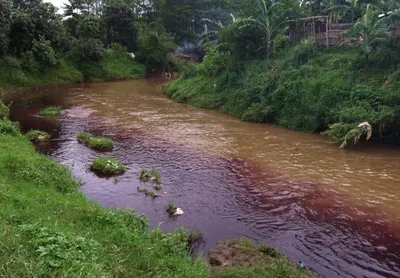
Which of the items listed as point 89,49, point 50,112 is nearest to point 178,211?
point 50,112

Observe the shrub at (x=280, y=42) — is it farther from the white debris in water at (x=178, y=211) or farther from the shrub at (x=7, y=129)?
the white debris in water at (x=178, y=211)

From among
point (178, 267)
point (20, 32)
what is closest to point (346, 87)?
point (178, 267)

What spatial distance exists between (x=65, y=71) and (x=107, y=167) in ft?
94.7

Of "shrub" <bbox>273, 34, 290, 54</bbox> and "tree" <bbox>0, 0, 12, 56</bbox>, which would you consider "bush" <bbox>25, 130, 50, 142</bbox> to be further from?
"tree" <bbox>0, 0, 12, 56</bbox>

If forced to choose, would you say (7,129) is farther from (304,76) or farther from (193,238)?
(304,76)

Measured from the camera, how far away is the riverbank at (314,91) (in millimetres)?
15539

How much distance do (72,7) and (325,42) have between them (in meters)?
32.3

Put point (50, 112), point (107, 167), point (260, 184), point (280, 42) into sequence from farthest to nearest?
point (280, 42)
point (50, 112)
point (107, 167)
point (260, 184)

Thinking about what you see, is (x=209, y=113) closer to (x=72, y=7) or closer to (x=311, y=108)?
(x=311, y=108)

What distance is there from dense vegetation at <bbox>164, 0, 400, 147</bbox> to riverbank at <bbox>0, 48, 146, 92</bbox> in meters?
14.6

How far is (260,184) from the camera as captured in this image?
457 inches

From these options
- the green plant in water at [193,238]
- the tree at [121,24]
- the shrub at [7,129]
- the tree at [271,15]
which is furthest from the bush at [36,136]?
the tree at [121,24]

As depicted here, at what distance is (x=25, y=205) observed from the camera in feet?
23.3

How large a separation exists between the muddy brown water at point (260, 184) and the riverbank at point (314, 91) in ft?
2.64
